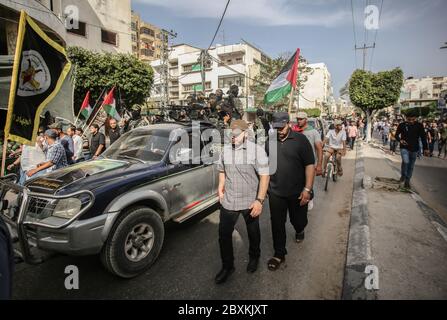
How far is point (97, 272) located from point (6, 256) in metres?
2.32

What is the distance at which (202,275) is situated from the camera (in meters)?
3.21

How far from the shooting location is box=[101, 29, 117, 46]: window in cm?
2599

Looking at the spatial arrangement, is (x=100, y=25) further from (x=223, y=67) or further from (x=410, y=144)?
(x=410, y=144)

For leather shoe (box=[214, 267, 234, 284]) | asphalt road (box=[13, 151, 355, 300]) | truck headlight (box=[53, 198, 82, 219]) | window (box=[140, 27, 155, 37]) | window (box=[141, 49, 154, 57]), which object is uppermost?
window (box=[140, 27, 155, 37])

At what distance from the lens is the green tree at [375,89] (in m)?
20.4

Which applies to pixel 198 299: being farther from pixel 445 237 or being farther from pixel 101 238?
pixel 445 237

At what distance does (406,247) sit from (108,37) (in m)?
30.8

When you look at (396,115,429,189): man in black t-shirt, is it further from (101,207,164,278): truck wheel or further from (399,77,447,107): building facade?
(399,77,447,107): building facade

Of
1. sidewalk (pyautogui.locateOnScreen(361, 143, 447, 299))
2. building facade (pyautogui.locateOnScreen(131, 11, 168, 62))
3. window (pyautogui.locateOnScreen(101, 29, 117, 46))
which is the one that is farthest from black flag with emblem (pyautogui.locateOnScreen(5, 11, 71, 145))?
building facade (pyautogui.locateOnScreen(131, 11, 168, 62))

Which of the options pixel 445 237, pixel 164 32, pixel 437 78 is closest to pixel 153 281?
pixel 445 237

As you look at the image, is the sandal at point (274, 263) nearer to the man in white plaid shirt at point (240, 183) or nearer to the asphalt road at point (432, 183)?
the man in white plaid shirt at point (240, 183)

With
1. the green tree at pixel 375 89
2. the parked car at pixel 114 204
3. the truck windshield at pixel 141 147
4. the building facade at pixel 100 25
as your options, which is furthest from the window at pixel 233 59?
the parked car at pixel 114 204

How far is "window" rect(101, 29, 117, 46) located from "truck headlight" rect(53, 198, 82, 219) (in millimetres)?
28219

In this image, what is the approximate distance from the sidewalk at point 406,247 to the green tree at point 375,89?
17822mm
